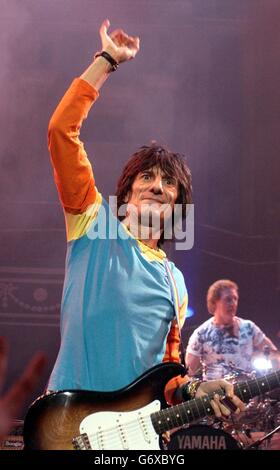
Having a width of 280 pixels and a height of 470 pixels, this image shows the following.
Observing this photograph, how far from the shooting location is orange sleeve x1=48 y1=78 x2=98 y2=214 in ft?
7.92

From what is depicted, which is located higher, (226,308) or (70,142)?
(70,142)

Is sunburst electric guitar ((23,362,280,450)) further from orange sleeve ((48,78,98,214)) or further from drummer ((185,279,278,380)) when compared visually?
drummer ((185,279,278,380))

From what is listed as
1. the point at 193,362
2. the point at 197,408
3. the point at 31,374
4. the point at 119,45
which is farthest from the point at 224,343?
the point at 119,45

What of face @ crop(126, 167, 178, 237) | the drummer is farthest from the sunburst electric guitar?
the drummer

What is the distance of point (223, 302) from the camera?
251 inches

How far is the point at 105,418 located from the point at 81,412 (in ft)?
0.29

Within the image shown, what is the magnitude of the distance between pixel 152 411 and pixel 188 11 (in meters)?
5.07

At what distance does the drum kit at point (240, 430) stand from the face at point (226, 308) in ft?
1.99

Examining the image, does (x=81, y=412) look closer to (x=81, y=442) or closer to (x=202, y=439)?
(x=81, y=442)

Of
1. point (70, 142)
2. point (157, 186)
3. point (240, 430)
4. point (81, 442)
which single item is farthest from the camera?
point (240, 430)

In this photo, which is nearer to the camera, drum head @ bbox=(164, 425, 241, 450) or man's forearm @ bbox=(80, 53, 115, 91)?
man's forearm @ bbox=(80, 53, 115, 91)

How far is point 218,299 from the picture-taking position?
253 inches

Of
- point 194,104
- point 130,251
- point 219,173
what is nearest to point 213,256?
point 219,173
